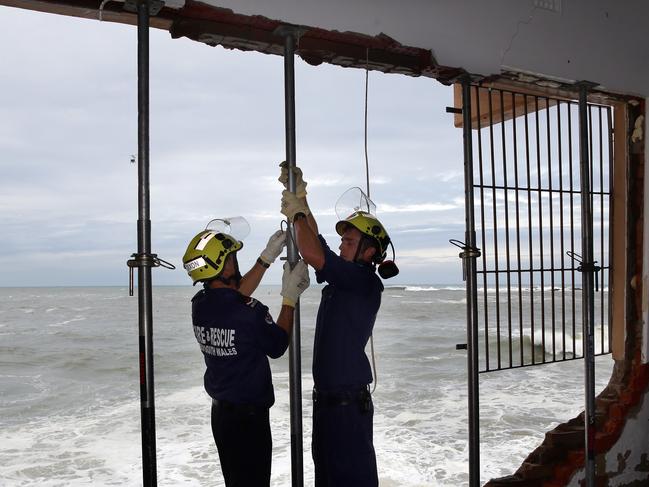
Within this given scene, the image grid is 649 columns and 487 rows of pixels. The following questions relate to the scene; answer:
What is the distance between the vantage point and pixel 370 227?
2.42 m

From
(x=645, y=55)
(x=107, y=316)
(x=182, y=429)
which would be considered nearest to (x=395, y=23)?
(x=645, y=55)

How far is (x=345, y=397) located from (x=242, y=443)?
17.1 inches

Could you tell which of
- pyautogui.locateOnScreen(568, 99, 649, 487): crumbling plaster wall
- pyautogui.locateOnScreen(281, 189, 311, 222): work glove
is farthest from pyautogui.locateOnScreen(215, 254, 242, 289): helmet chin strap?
pyautogui.locateOnScreen(568, 99, 649, 487): crumbling plaster wall

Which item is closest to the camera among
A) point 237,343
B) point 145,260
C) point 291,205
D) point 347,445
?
point 145,260

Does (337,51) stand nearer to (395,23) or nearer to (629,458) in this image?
(395,23)

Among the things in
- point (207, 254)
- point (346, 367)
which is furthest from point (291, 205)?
point (346, 367)

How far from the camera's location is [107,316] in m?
21.6

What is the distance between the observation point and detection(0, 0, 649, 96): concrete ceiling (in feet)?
6.65

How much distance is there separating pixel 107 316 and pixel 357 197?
21051 millimetres

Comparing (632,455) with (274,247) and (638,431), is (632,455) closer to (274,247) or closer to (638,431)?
(638,431)

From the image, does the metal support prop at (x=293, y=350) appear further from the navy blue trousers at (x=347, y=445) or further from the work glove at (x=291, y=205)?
the navy blue trousers at (x=347, y=445)

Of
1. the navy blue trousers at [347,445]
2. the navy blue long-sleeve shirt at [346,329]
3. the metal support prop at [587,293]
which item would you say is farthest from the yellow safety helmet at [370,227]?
the metal support prop at [587,293]

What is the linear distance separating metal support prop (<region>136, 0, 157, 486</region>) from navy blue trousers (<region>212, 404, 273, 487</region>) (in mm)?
420

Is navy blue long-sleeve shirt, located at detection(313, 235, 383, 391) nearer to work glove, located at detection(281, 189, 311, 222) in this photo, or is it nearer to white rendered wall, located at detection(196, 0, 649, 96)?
work glove, located at detection(281, 189, 311, 222)
